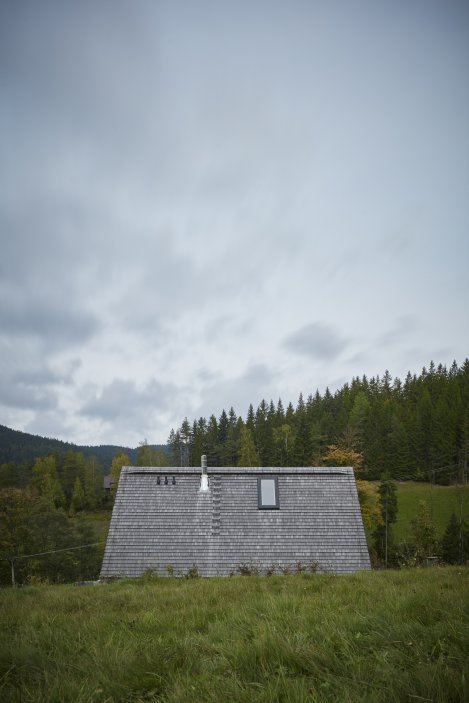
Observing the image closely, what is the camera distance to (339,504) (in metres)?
18.4

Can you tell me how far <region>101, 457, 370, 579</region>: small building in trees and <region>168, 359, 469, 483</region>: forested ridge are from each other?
139 ft

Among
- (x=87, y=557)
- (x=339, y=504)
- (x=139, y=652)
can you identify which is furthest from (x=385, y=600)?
(x=87, y=557)

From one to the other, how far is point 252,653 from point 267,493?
16.4 metres

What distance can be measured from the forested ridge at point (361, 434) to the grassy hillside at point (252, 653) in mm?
57587

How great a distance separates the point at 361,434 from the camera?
7838 centimetres

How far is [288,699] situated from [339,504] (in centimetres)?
1791

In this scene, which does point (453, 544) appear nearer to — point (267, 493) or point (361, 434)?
point (267, 493)

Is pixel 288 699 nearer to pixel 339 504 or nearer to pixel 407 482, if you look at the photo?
pixel 339 504

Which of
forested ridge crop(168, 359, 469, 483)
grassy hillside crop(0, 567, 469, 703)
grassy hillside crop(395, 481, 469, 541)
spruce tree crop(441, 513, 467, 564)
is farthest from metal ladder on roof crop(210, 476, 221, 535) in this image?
forested ridge crop(168, 359, 469, 483)

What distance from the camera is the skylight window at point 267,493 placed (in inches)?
717

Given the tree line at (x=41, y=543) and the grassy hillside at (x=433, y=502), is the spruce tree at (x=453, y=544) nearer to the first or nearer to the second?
the grassy hillside at (x=433, y=502)

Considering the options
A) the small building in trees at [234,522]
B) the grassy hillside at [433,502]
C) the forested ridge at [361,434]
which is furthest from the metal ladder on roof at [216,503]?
Result: the forested ridge at [361,434]

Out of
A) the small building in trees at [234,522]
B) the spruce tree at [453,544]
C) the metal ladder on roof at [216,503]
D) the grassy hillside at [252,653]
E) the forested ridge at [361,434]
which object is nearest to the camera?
the grassy hillside at [252,653]

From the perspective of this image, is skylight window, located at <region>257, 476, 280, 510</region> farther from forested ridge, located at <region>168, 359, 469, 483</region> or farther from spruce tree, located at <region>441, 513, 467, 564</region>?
forested ridge, located at <region>168, 359, 469, 483</region>
